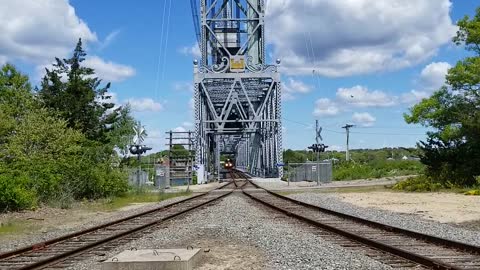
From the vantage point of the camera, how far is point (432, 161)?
33.5 meters

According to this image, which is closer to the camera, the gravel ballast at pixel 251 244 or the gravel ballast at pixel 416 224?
the gravel ballast at pixel 251 244

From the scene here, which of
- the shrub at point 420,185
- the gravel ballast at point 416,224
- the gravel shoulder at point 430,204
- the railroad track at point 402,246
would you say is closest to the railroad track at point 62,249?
the railroad track at point 402,246

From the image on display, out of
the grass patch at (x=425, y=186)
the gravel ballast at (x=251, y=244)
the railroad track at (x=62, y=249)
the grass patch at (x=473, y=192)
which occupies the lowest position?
the railroad track at (x=62, y=249)

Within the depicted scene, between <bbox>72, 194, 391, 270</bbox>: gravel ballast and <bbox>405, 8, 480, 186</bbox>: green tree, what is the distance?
16.1 meters

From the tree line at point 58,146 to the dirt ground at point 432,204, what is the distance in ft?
43.4

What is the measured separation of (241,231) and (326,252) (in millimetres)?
4123

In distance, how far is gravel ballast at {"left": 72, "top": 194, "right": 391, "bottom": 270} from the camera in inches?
385

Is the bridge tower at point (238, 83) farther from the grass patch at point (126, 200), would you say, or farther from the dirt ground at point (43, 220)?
the dirt ground at point (43, 220)

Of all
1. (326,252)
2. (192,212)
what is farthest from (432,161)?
(326,252)

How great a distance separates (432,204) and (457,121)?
11.6 metres

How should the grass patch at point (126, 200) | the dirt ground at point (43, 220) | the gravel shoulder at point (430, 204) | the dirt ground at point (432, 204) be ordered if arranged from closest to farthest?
1. the dirt ground at point (43, 220)
2. the dirt ground at point (432, 204)
3. the gravel shoulder at point (430, 204)
4. the grass patch at point (126, 200)

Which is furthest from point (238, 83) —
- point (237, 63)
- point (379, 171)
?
point (379, 171)

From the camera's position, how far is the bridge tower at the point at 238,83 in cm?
7056

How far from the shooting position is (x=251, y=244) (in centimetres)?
1230
